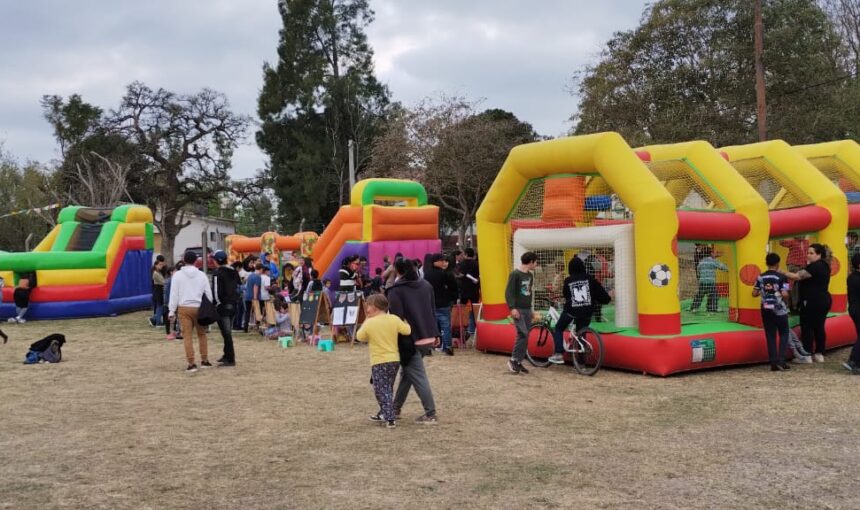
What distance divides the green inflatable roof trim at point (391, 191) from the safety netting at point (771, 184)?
9091 mm

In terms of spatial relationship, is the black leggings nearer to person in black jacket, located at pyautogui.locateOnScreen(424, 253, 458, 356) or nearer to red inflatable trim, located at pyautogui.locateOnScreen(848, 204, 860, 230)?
red inflatable trim, located at pyautogui.locateOnScreen(848, 204, 860, 230)

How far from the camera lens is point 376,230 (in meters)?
Answer: 18.0

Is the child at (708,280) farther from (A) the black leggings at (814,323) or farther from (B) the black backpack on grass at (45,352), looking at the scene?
(B) the black backpack on grass at (45,352)

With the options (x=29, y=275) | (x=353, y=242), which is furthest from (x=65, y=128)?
(x=353, y=242)

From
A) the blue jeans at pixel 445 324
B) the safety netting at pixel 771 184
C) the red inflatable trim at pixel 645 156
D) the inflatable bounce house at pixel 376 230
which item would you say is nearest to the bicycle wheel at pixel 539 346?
the blue jeans at pixel 445 324

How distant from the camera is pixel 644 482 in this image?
487 centimetres

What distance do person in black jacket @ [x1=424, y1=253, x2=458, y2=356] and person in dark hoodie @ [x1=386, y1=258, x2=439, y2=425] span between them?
3779 mm

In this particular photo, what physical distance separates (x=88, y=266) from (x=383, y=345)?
1391 centimetres

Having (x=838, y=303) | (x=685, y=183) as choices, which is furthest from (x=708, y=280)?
(x=838, y=303)

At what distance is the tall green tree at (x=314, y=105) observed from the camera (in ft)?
136

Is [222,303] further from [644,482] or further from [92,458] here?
[644,482]

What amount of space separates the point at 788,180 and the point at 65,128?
37.7 metres

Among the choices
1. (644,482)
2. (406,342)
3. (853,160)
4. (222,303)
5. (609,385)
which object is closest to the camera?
(644,482)

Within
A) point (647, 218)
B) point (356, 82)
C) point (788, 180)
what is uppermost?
point (356, 82)
